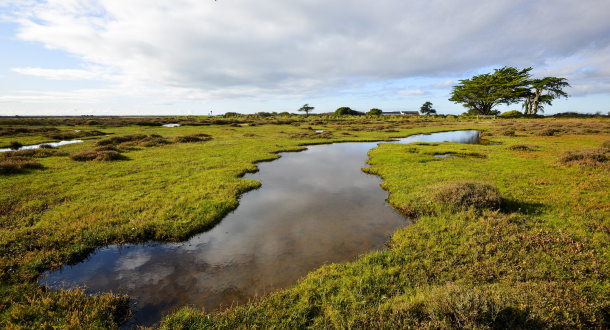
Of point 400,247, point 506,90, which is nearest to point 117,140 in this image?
point 400,247

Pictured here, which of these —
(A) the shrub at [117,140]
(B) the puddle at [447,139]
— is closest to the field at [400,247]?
(A) the shrub at [117,140]

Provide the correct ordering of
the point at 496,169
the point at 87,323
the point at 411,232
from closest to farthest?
the point at 87,323, the point at 411,232, the point at 496,169

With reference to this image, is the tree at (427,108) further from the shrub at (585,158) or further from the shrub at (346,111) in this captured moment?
the shrub at (585,158)

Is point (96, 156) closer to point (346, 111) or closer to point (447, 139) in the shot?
point (447, 139)

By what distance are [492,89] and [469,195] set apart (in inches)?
4494

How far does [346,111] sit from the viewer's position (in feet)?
487

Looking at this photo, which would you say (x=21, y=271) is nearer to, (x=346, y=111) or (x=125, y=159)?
(x=125, y=159)

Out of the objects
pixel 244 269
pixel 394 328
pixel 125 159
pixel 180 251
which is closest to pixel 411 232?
pixel 394 328

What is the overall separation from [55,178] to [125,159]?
8.79m

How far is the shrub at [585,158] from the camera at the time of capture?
20.0 m

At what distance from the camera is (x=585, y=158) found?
20.7m

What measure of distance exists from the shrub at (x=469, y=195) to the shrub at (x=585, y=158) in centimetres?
1468

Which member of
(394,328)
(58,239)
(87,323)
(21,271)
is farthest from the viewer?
(58,239)

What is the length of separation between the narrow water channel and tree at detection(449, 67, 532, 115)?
109 metres
